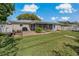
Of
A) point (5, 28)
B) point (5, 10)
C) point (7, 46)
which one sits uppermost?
point (5, 10)

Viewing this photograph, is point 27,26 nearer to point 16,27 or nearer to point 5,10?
point 16,27

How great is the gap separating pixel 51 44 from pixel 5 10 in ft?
1.77

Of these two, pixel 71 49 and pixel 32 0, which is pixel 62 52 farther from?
pixel 32 0

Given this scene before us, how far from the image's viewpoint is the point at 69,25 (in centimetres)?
189

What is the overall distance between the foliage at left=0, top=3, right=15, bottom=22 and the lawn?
268 mm

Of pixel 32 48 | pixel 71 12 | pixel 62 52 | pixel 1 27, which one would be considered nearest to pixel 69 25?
pixel 71 12

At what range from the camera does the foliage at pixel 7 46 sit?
1883 millimetres

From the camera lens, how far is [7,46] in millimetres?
1905

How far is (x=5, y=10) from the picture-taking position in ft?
6.33

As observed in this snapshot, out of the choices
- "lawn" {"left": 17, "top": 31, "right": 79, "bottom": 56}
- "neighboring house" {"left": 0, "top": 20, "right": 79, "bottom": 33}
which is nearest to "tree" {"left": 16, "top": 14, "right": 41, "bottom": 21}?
"neighboring house" {"left": 0, "top": 20, "right": 79, "bottom": 33}

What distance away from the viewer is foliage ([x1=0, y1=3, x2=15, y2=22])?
1909 millimetres

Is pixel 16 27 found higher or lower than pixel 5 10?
lower

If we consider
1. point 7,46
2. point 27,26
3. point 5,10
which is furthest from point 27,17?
point 7,46

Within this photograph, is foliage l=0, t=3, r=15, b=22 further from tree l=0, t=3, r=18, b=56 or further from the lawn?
the lawn
